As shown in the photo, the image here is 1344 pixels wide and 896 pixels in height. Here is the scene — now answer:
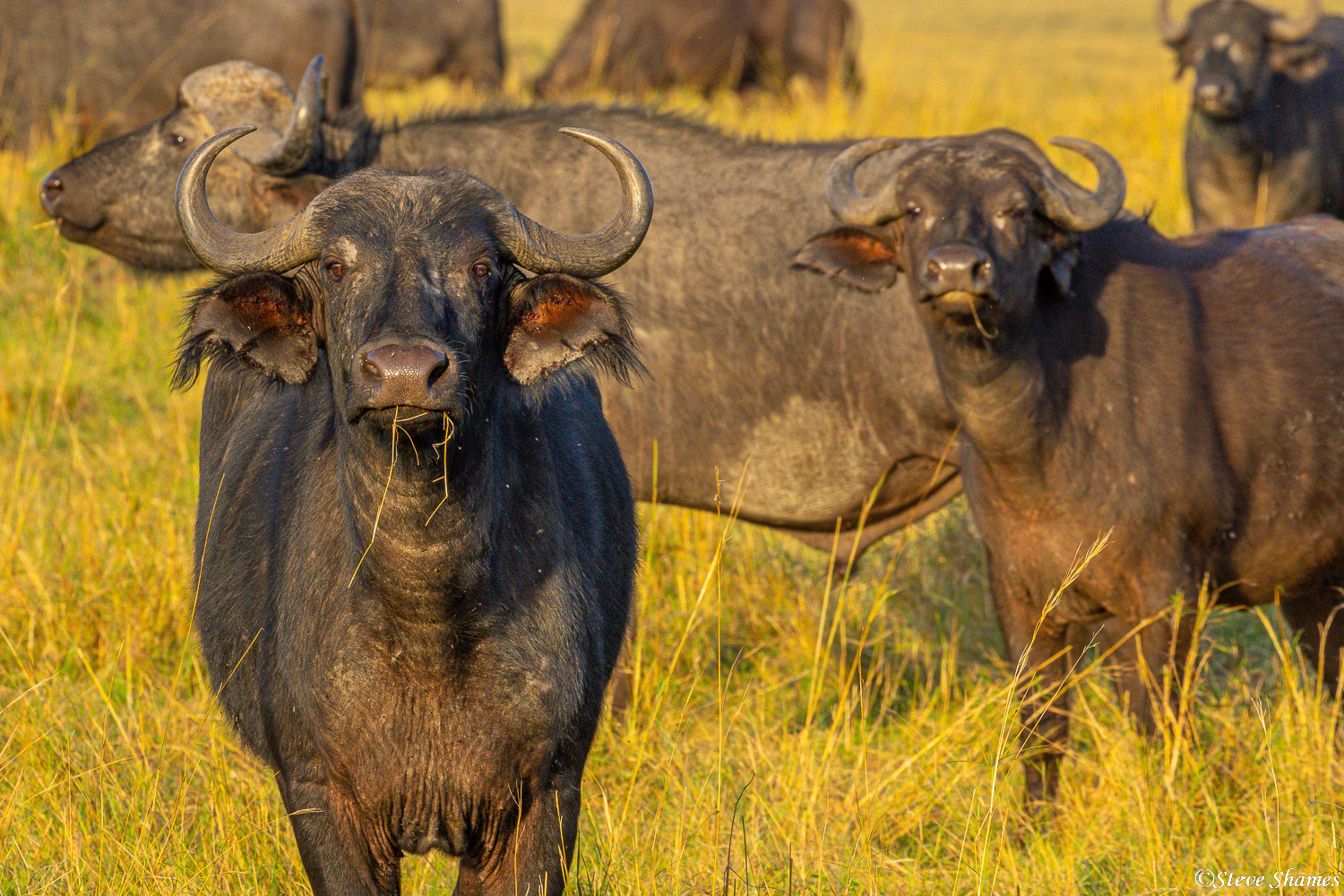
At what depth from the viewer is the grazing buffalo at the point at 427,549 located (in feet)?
10.5

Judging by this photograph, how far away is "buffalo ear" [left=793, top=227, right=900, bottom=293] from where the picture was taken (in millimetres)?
5023

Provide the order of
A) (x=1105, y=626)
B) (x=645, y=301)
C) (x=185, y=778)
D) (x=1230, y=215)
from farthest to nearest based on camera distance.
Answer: (x=1230, y=215), (x=645, y=301), (x=1105, y=626), (x=185, y=778)

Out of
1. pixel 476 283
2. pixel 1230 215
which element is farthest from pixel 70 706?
pixel 1230 215

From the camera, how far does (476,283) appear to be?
326cm

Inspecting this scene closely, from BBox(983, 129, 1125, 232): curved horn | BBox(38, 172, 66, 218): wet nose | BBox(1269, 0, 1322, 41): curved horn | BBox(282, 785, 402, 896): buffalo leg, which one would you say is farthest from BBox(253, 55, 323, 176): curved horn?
BBox(1269, 0, 1322, 41): curved horn

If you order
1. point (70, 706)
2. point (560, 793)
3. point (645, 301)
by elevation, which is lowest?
point (70, 706)

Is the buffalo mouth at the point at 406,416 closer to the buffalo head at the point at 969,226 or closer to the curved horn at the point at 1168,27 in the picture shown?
the buffalo head at the point at 969,226

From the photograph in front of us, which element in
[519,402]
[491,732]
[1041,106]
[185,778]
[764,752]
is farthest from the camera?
[1041,106]

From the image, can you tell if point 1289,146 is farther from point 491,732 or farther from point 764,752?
point 491,732

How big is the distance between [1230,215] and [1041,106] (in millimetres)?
5284

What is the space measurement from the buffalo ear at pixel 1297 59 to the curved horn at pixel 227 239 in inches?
322

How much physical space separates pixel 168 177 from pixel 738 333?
249 centimetres

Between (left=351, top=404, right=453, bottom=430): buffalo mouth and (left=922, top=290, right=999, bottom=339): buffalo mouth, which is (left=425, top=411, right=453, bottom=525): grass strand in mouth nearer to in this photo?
(left=351, top=404, right=453, bottom=430): buffalo mouth

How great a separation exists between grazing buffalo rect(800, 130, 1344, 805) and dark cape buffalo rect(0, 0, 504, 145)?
6781mm
